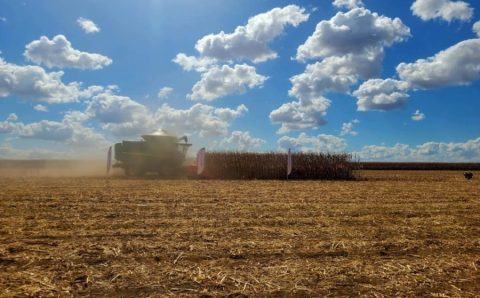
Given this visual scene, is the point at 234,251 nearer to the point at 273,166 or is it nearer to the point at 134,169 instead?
the point at 134,169

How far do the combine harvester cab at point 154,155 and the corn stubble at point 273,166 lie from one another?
9.59 ft

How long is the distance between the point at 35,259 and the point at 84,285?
1424mm

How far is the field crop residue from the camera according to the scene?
463 cm

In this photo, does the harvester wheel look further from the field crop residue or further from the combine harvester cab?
the field crop residue

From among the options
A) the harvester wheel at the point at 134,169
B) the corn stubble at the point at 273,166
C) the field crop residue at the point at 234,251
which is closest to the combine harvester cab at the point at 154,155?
the harvester wheel at the point at 134,169

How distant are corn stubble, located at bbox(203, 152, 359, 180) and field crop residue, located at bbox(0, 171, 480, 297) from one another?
63.4ft

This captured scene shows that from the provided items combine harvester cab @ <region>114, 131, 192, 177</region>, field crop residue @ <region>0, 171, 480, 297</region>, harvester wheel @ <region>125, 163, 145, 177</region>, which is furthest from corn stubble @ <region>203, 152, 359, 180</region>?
field crop residue @ <region>0, 171, 480, 297</region>

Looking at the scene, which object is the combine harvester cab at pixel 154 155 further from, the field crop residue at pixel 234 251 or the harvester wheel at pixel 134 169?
the field crop residue at pixel 234 251

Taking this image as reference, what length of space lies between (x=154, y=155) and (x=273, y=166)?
915 cm

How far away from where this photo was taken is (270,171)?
1192 inches

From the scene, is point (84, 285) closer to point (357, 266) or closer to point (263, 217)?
point (357, 266)

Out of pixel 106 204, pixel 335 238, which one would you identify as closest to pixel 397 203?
A: pixel 335 238

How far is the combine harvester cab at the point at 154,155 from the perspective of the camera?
26.3 metres

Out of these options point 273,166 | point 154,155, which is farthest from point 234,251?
point 273,166
